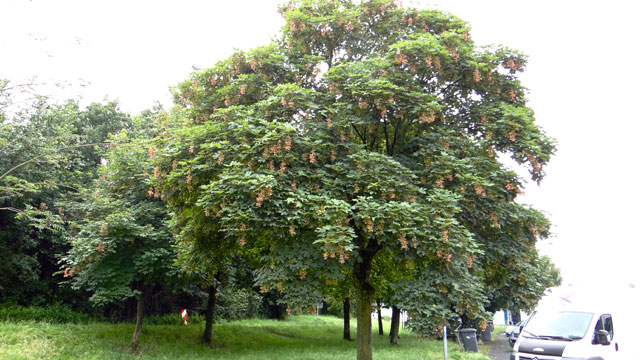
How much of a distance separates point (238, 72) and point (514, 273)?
30.2 ft

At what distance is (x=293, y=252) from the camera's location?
30.1 ft

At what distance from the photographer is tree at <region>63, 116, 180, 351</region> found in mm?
13766

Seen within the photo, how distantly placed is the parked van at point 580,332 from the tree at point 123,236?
438 inches

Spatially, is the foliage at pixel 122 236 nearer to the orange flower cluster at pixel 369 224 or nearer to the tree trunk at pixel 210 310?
the tree trunk at pixel 210 310

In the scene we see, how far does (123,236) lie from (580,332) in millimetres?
13930

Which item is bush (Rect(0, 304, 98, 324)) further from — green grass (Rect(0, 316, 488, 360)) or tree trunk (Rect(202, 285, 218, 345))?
tree trunk (Rect(202, 285, 218, 345))

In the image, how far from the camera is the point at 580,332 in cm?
941

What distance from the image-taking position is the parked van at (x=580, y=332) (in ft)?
30.1

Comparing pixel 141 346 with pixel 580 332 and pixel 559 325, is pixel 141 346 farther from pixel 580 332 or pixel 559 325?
pixel 580 332

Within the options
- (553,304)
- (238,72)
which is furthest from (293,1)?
(553,304)

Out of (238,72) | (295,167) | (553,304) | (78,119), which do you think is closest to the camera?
(295,167)

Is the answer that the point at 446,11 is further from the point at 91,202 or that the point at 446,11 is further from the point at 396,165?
the point at 91,202

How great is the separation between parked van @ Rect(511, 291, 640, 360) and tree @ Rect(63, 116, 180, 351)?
11.1 m

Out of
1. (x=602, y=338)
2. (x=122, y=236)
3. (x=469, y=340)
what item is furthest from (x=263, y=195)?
(x=469, y=340)
